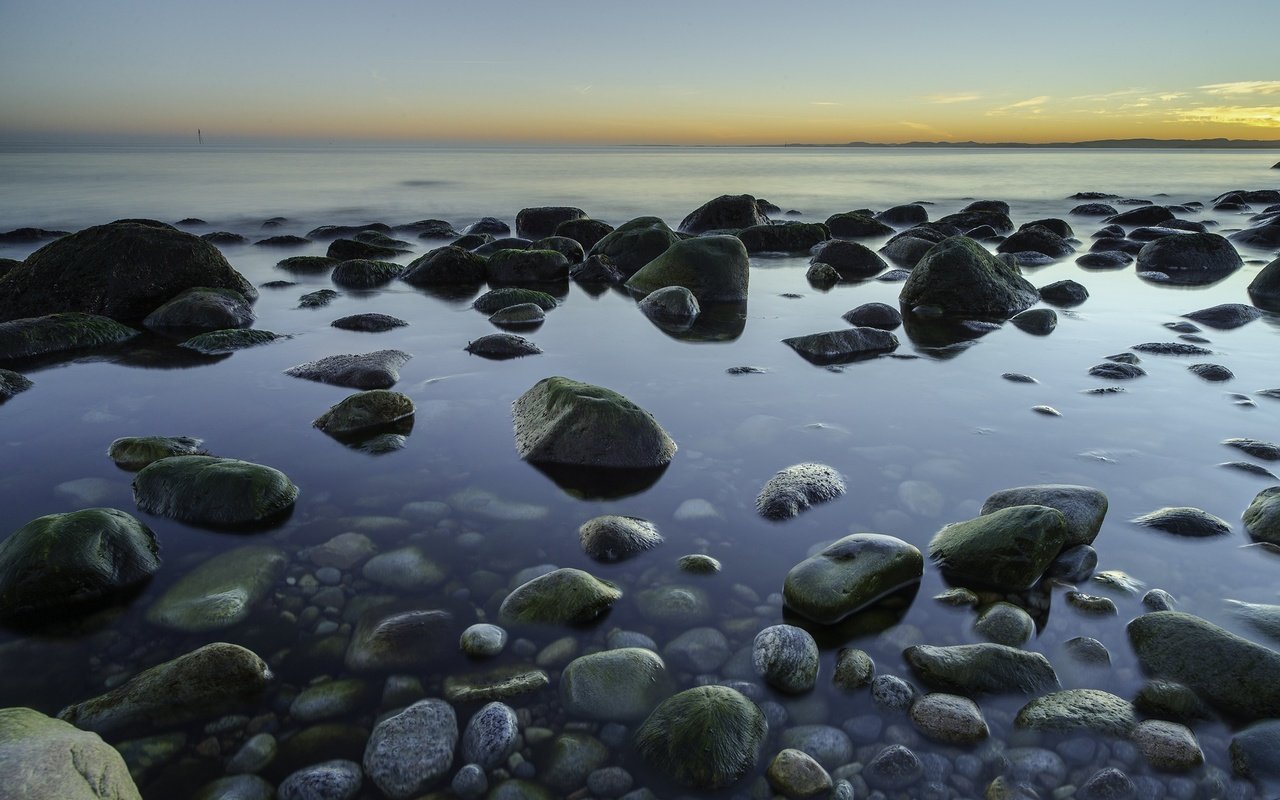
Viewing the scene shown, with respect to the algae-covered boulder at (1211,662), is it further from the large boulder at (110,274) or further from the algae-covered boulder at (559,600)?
the large boulder at (110,274)

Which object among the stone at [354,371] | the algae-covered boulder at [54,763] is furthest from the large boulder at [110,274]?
the algae-covered boulder at [54,763]

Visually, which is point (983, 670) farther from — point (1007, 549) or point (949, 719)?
point (1007, 549)

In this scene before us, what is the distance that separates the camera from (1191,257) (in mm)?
13227

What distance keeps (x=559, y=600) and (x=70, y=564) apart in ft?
6.77

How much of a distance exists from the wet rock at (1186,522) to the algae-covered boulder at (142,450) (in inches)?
215

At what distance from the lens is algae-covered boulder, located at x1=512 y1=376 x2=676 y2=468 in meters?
4.64

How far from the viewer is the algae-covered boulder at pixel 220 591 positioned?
3.12 meters

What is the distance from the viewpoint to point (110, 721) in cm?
255

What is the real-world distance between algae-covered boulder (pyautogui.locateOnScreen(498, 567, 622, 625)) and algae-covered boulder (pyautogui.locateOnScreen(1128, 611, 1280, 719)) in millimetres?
2102

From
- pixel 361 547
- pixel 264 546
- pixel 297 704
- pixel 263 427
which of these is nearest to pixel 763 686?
pixel 297 704

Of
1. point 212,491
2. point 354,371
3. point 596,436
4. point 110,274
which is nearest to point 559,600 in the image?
point 596,436

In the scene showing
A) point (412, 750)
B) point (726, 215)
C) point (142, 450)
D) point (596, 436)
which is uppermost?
point (726, 215)

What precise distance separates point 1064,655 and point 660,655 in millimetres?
1564

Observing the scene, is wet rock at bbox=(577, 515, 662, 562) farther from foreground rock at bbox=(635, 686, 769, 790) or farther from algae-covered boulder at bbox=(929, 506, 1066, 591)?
algae-covered boulder at bbox=(929, 506, 1066, 591)
